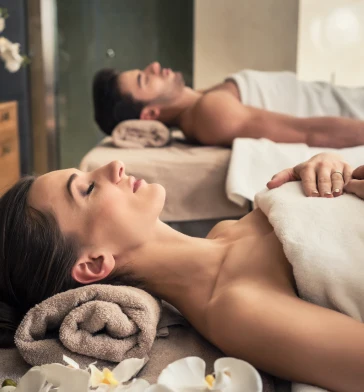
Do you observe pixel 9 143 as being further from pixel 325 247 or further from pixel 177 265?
pixel 325 247

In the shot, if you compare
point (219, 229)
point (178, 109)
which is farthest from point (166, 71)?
point (219, 229)

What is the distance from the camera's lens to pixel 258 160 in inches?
74.8

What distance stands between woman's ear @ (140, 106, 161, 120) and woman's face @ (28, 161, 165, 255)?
4.64 ft

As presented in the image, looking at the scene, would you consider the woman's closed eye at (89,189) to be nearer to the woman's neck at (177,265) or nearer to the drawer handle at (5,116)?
the woman's neck at (177,265)

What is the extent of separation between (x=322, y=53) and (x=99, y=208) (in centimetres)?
182

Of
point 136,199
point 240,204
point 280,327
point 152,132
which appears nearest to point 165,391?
point 280,327

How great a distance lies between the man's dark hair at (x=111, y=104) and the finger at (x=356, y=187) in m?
1.51

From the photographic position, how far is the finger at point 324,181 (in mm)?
997

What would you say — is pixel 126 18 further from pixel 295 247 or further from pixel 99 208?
pixel 295 247

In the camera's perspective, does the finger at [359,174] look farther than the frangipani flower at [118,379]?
Yes

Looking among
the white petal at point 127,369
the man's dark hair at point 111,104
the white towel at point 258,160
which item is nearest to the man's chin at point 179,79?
the man's dark hair at point 111,104

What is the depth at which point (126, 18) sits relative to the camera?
2.77 meters

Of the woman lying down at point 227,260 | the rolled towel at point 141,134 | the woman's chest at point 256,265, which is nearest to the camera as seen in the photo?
the woman lying down at point 227,260

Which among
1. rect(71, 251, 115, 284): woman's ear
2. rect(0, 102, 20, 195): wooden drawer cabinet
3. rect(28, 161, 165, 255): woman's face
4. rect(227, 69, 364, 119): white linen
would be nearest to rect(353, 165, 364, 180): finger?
rect(28, 161, 165, 255): woman's face
